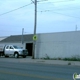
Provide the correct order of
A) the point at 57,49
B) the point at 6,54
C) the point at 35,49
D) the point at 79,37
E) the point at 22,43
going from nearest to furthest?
the point at 79,37
the point at 57,49
the point at 35,49
the point at 6,54
the point at 22,43

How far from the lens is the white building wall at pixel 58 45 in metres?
30.6

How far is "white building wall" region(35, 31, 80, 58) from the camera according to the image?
1204 inches

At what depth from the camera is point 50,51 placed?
3306cm

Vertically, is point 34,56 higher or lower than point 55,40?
lower

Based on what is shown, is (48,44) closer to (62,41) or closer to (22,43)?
(62,41)

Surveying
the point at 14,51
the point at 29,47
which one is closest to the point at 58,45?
the point at 14,51

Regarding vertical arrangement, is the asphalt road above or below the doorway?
below

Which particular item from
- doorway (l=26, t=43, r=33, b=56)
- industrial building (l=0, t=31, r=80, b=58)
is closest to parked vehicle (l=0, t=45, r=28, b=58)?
industrial building (l=0, t=31, r=80, b=58)

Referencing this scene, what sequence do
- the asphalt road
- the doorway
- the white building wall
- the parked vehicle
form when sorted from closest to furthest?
the asphalt road < the white building wall < the parked vehicle < the doorway

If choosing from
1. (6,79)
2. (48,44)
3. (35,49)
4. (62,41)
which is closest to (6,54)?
(35,49)

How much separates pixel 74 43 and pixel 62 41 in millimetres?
2072

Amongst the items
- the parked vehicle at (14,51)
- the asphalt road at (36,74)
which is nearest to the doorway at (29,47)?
the parked vehicle at (14,51)

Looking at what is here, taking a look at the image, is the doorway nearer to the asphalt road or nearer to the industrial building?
the industrial building

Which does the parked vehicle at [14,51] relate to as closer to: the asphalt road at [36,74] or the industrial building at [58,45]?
the industrial building at [58,45]
